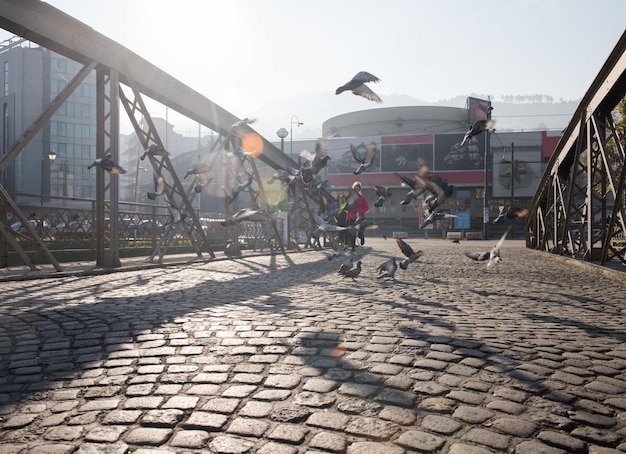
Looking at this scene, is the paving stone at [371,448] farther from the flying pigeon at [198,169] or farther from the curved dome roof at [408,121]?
the curved dome roof at [408,121]

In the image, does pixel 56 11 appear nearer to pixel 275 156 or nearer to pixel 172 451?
pixel 172 451

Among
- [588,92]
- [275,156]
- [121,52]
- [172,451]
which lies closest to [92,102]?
[275,156]

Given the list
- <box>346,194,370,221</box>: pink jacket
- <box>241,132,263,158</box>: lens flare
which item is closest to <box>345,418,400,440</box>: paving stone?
<box>346,194,370,221</box>: pink jacket

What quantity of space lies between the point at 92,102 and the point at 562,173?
6740cm

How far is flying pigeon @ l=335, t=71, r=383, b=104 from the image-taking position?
8.20 meters

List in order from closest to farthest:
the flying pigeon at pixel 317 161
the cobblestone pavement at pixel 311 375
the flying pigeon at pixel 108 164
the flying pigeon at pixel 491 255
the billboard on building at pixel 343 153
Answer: the cobblestone pavement at pixel 311 375 → the flying pigeon at pixel 491 255 → the flying pigeon at pixel 108 164 → the flying pigeon at pixel 317 161 → the billboard on building at pixel 343 153

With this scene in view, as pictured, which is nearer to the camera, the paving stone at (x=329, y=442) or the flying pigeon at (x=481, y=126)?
the paving stone at (x=329, y=442)

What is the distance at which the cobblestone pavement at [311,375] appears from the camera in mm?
2004

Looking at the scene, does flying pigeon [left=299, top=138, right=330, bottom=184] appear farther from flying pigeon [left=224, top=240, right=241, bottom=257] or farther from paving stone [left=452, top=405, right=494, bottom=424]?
paving stone [left=452, top=405, right=494, bottom=424]

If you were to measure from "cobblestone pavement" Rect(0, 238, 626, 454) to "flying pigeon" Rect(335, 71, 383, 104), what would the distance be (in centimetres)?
417

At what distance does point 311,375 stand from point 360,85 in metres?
6.65

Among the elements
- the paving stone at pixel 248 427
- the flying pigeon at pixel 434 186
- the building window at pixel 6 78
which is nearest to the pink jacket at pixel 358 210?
the flying pigeon at pixel 434 186

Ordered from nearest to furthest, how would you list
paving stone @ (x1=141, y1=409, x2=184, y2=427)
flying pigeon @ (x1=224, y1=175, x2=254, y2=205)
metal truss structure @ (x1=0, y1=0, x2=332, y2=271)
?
paving stone @ (x1=141, y1=409, x2=184, y2=427) < metal truss structure @ (x1=0, y1=0, x2=332, y2=271) < flying pigeon @ (x1=224, y1=175, x2=254, y2=205)

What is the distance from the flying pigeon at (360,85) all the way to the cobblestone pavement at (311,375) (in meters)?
4.17
